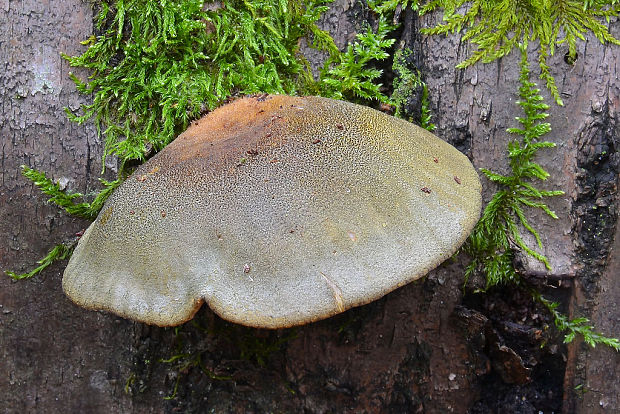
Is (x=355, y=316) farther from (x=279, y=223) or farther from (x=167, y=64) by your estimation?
(x=167, y=64)

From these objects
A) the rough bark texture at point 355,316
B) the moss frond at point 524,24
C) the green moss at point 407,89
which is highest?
the moss frond at point 524,24

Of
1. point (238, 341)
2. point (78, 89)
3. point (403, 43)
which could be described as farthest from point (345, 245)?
point (78, 89)

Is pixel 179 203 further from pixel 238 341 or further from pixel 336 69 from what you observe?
pixel 336 69

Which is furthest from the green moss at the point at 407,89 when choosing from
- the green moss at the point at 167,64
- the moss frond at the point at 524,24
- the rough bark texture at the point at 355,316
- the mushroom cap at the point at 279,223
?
the green moss at the point at 167,64

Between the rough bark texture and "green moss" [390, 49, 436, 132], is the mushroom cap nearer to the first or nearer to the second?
"green moss" [390, 49, 436, 132]

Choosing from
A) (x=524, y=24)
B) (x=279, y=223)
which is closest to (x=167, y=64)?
(x=279, y=223)

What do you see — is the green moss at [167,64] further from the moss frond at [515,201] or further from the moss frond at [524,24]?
the moss frond at [515,201]
